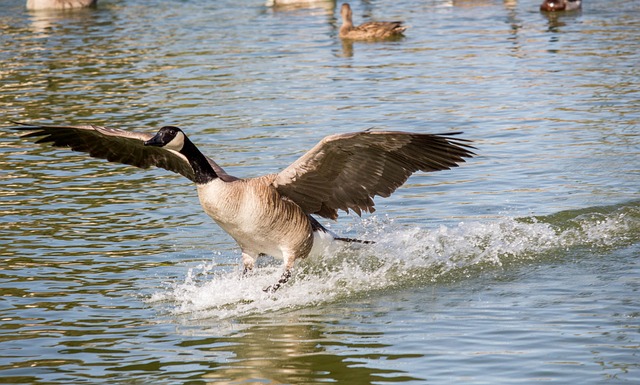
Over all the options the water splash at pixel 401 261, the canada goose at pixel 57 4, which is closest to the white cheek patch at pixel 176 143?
the water splash at pixel 401 261

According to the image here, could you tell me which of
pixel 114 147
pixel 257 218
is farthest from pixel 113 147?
pixel 257 218

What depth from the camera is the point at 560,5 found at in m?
24.0

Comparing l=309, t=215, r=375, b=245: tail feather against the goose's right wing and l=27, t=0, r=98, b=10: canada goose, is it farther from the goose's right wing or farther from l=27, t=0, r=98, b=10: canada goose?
l=27, t=0, r=98, b=10: canada goose

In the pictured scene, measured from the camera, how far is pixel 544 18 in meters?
24.0

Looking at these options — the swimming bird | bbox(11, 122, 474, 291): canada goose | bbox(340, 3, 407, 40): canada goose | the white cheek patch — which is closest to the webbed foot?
bbox(11, 122, 474, 291): canada goose

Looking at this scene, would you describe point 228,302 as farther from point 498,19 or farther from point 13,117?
point 498,19

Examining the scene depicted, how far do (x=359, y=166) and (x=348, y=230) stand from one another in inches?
87.6

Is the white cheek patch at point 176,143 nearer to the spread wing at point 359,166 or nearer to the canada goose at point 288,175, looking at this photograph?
the canada goose at point 288,175

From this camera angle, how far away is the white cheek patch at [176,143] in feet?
26.8

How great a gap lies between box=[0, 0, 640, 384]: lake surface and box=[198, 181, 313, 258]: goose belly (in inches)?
14.2

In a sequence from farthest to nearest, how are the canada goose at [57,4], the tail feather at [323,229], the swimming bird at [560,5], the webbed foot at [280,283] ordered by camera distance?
the canada goose at [57,4] → the swimming bird at [560,5] → the tail feather at [323,229] → the webbed foot at [280,283]

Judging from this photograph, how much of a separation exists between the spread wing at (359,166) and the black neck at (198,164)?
1.90 feet

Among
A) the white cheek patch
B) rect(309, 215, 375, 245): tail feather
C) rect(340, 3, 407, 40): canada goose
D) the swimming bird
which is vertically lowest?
rect(309, 215, 375, 245): tail feather

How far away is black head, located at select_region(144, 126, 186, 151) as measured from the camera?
809cm
